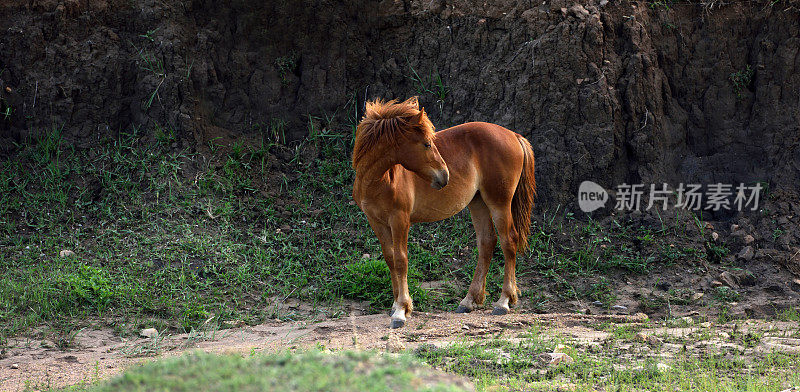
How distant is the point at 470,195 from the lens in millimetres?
6387

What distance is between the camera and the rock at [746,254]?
7.31m

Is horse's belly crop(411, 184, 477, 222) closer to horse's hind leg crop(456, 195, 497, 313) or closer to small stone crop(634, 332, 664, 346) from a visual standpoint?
horse's hind leg crop(456, 195, 497, 313)

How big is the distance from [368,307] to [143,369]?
3.81 metres

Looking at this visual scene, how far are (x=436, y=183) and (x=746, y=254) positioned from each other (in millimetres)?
3871

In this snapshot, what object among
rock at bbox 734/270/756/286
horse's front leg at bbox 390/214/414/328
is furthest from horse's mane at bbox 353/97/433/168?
rock at bbox 734/270/756/286

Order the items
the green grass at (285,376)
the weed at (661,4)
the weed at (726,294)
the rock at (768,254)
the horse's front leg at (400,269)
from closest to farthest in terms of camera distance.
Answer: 1. the green grass at (285,376)
2. the horse's front leg at (400,269)
3. the weed at (726,294)
4. the rock at (768,254)
5. the weed at (661,4)

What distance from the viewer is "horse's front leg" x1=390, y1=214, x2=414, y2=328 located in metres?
5.96

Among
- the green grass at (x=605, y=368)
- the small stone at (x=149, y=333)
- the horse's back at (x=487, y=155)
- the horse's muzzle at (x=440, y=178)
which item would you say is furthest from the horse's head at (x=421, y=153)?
the small stone at (x=149, y=333)

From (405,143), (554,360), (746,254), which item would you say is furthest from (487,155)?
(746,254)

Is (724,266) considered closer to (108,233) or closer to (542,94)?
(542,94)

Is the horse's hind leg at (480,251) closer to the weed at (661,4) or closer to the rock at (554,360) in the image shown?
the rock at (554,360)

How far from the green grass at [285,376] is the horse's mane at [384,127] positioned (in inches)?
115

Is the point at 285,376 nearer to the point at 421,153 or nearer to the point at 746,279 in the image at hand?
the point at 421,153

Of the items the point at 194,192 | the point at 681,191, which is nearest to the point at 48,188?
the point at 194,192
